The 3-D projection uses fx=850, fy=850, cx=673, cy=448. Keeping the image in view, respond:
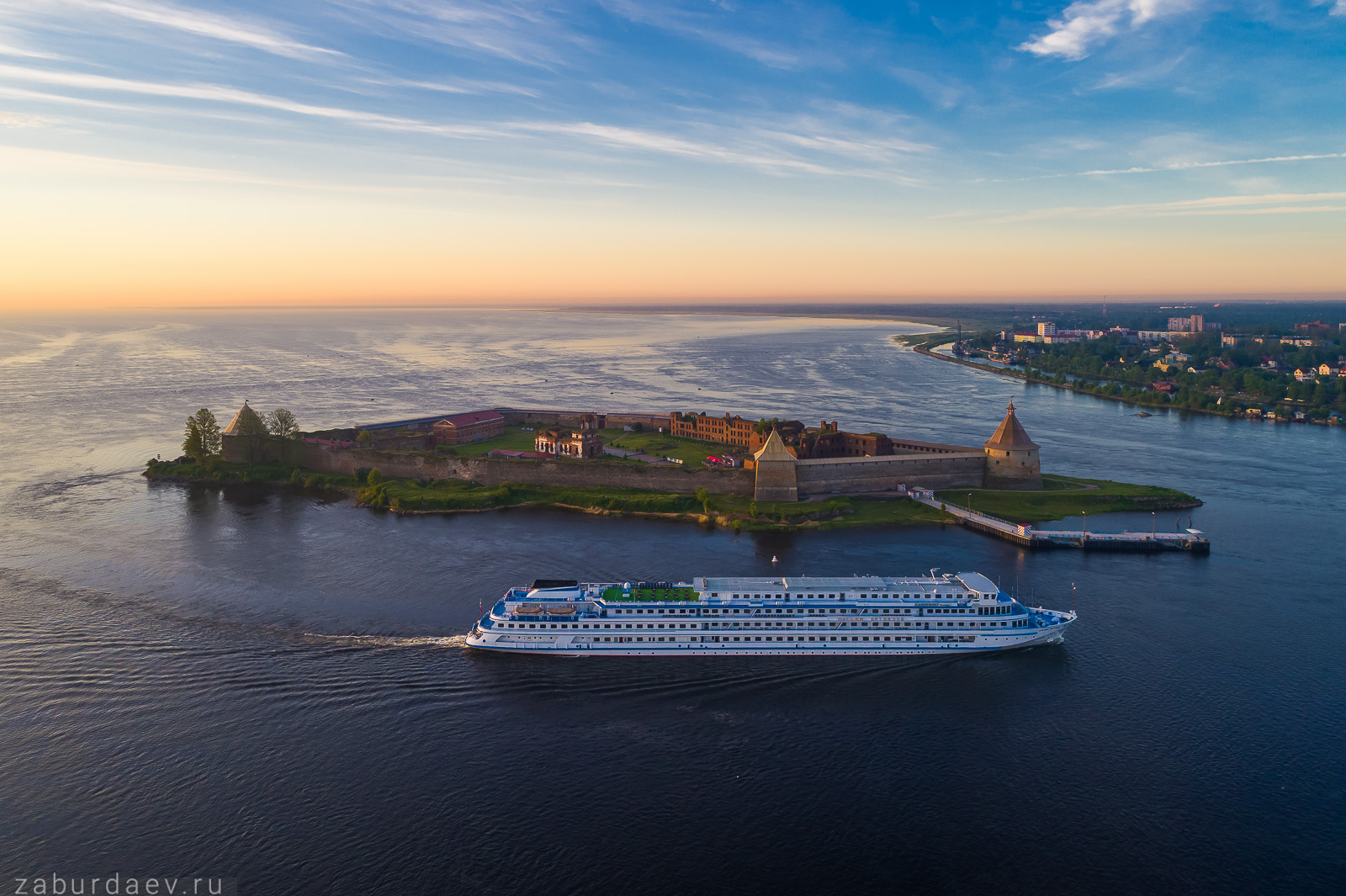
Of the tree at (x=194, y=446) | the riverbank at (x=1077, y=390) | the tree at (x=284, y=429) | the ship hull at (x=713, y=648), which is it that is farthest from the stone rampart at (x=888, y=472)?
the riverbank at (x=1077, y=390)

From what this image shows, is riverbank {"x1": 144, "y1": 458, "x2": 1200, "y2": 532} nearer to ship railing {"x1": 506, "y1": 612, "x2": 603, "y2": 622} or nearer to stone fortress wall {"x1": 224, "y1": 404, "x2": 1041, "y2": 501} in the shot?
stone fortress wall {"x1": 224, "y1": 404, "x2": 1041, "y2": 501}

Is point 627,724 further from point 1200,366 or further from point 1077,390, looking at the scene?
point 1200,366

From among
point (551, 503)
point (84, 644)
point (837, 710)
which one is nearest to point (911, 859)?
point (837, 710)

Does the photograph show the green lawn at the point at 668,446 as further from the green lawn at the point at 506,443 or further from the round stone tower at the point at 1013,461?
the round stone tower at the point at 1013,461

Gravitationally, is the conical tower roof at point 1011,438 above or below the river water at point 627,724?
above

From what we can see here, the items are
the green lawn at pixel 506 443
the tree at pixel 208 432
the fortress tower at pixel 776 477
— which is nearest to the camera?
the fortress tower at pixel 776 477
